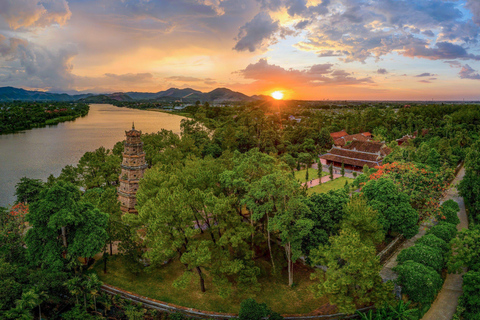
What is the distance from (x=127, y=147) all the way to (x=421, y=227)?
2456 centimetres

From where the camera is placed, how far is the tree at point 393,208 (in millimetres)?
17172

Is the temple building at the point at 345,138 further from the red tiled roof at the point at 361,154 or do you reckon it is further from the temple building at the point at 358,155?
the temple building at the point at 358,155

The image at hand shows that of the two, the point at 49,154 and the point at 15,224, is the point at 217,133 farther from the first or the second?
the point at 15,224

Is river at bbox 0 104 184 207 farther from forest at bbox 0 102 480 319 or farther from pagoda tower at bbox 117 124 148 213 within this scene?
forest at bbox 0 102 480 319

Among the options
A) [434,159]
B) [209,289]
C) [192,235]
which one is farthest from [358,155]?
[192,235]

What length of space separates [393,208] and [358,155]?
2169cm

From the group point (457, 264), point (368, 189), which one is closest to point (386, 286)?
point (457, 264)

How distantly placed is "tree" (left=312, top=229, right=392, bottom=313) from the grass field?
8.85ft

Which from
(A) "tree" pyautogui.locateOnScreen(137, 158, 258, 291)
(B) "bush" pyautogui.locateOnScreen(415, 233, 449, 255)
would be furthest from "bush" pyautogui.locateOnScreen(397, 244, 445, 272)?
(A) "tree" pyautogui.locateOnScreen(137, 158, 258, 291)

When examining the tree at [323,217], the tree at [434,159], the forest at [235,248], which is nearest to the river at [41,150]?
the forest at [235,248]

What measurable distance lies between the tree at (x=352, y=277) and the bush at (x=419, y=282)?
1465 millimetres

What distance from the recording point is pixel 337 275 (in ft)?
38.7

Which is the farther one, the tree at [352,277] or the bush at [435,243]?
the bush at [435,243]

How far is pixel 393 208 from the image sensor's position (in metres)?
17.6
